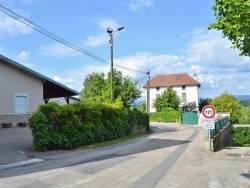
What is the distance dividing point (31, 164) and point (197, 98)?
65311mm

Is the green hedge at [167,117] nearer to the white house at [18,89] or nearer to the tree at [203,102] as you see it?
the tree at [203,102]

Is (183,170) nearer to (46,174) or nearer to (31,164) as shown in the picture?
(46,174)

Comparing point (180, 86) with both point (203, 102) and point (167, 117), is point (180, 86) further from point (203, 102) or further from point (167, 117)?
point (167, 117)

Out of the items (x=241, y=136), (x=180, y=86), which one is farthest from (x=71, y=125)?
(x=180, y=86)

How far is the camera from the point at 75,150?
13.5 meters

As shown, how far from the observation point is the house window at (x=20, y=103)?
78.2 ft

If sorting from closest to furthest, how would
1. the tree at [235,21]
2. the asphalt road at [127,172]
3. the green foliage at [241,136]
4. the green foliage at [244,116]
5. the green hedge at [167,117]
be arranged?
the asphalt road at [127,172] → the tree at [235,21] → the green foliage at [241,136] → the green foliage at [244,116] → the green hedge at [167,117]

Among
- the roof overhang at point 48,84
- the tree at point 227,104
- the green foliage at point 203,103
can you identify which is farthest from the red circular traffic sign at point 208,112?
the green foliage at point 203,103

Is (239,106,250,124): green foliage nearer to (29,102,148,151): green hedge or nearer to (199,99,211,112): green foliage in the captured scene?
(199,99,211,112): green foliage

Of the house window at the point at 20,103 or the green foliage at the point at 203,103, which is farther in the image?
the green foliage at the point at 203,103

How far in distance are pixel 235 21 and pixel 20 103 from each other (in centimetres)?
1939

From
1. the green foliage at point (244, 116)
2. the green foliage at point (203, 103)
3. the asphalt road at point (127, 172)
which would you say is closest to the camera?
the asphalt road at point (127, 172)

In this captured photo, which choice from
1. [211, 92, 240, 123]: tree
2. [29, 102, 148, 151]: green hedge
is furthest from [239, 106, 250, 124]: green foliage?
[29, 102, 148, 151]: green hedge

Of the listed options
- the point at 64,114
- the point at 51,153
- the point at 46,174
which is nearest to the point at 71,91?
the point at 64,114
